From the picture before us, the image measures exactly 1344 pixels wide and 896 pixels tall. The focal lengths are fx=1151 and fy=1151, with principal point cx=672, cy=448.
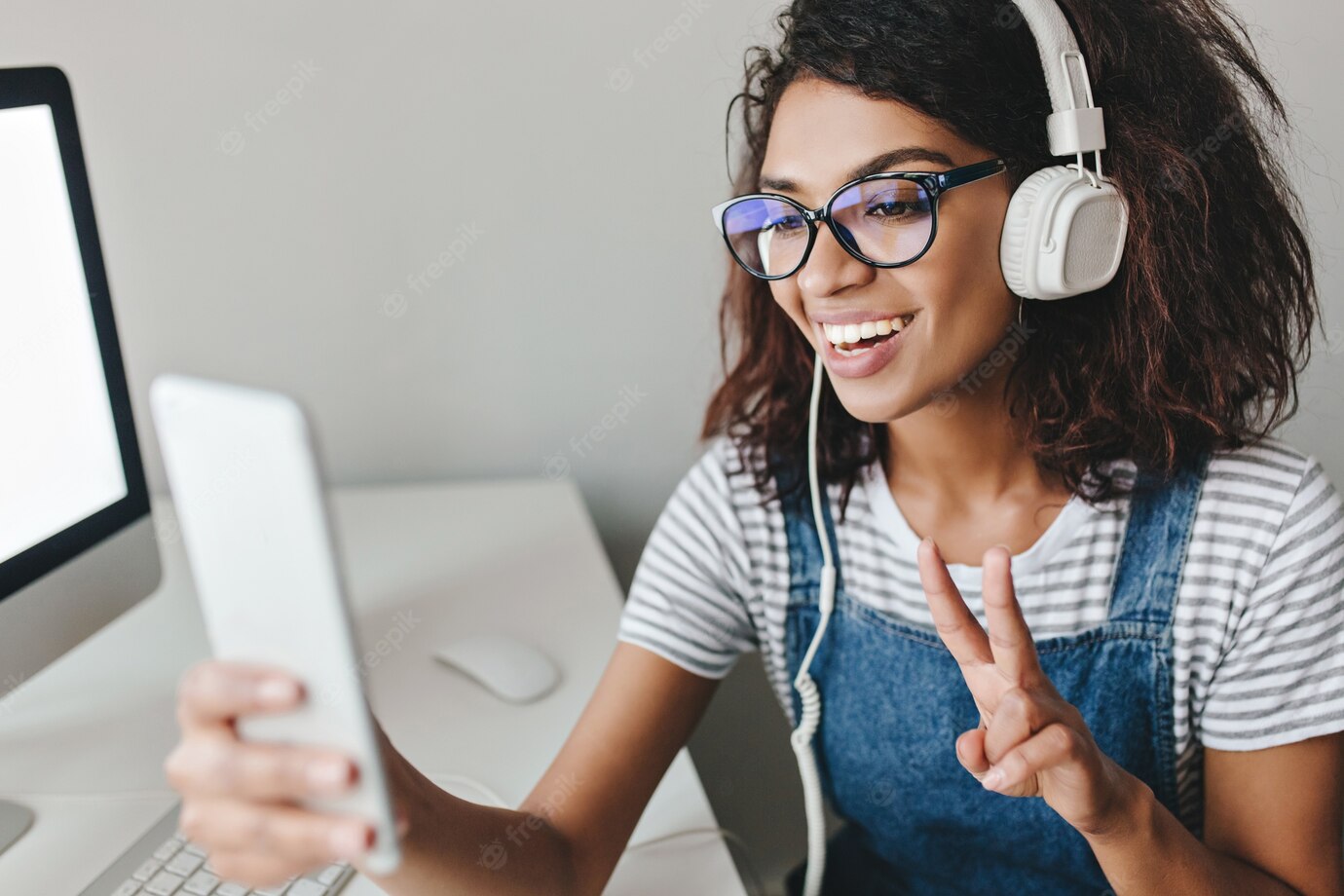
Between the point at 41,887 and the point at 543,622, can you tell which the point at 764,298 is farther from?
the point at 41,887

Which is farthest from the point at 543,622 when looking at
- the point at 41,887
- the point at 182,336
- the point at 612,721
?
the point at 182,336

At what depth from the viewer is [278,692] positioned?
20.6 inches

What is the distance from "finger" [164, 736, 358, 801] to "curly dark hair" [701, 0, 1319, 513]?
609 millimetres

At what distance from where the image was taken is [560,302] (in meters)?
Result: 1.52

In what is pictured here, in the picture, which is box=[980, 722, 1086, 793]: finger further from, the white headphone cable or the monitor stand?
the monitor stand

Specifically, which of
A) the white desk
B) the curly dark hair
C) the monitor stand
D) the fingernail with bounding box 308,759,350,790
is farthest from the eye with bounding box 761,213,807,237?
the monitor stand

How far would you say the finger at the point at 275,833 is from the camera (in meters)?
0.52

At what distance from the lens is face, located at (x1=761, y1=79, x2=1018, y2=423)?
0.88 m

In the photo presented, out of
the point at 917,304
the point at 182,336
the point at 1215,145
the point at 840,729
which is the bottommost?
the point at 840,729

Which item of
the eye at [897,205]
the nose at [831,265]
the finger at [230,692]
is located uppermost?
the eye at [897,205]

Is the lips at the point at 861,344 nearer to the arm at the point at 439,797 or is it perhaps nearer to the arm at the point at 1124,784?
the arm at the point at 1124,784

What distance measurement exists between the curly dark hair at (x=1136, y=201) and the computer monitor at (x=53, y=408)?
583mm

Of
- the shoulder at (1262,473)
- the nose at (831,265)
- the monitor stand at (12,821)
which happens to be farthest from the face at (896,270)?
the monitor stand at (12,821)

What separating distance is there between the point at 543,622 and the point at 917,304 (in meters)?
0.55
